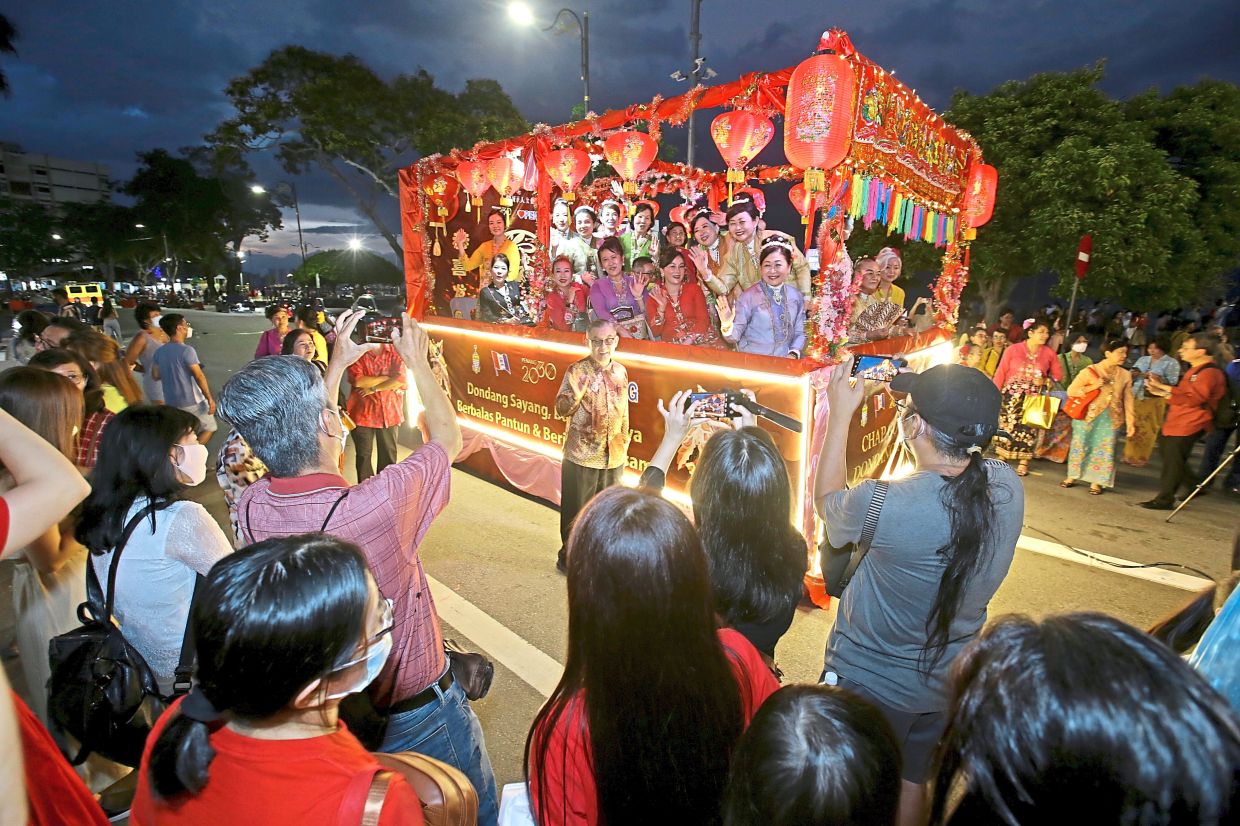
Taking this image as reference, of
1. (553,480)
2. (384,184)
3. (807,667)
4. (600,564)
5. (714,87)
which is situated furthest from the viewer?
(384,184)

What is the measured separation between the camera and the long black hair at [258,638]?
0.97m

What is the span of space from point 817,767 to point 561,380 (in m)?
5.26

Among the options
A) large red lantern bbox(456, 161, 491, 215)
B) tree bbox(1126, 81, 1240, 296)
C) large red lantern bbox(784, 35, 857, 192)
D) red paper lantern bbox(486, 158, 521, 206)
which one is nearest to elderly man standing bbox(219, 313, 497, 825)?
large red lantern bbox(784, 35, 857, 192)

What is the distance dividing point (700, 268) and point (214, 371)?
40.6 feet

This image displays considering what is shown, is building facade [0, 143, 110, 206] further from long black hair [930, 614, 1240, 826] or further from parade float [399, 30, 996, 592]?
long black hair [930, 614, 1240, 826]

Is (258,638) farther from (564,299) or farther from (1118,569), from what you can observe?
(564,299)

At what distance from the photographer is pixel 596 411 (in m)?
4.07

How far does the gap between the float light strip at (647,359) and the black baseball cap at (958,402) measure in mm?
2322

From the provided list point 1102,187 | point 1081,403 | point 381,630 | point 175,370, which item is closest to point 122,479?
point 381,630

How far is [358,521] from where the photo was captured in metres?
1.58

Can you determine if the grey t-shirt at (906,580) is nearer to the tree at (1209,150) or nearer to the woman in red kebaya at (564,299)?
the woman in red kebaya at (564,299)

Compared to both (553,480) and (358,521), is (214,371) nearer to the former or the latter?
(553,480)

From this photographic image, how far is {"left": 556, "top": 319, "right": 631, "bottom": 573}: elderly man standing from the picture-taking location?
13.3 feet

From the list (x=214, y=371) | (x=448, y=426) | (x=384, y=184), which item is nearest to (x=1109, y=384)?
(x=448, y=426)
